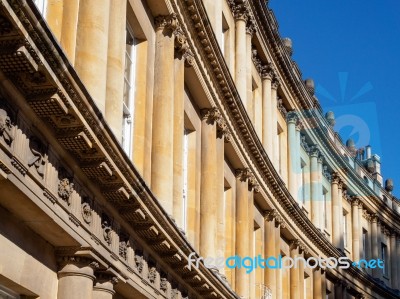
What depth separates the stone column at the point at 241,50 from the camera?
30078 mm

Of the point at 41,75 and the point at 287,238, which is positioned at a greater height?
the point at 287,238

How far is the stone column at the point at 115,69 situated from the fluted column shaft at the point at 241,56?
→ 512 inches

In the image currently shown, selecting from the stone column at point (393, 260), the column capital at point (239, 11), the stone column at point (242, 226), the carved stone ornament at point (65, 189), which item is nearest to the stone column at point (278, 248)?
the stone column at point (242, 226)

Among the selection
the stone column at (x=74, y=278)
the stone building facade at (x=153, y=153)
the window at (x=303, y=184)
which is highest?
the window at (x=303, y=184)

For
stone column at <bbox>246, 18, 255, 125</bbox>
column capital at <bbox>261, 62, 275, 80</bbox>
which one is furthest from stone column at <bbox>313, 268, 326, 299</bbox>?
stone column at <bbox>246, 18, 255, 125</bbox>

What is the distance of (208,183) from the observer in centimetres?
2422

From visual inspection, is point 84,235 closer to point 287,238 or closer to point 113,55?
point 113,55

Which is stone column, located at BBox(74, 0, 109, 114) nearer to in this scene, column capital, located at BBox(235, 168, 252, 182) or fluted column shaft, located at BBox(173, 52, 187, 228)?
fluted column shaft, located at BBox(173, 52, 187, 228)

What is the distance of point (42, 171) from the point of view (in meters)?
12.7

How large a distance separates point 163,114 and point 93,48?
5.12 meters

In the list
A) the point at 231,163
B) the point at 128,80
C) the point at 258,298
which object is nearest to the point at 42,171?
the point at 128,80

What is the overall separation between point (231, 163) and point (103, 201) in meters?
14.1

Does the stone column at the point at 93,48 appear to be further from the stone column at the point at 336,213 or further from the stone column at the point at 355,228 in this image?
the stone column at the point at 355,228

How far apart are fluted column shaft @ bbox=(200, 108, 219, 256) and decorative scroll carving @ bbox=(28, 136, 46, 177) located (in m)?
11.1
